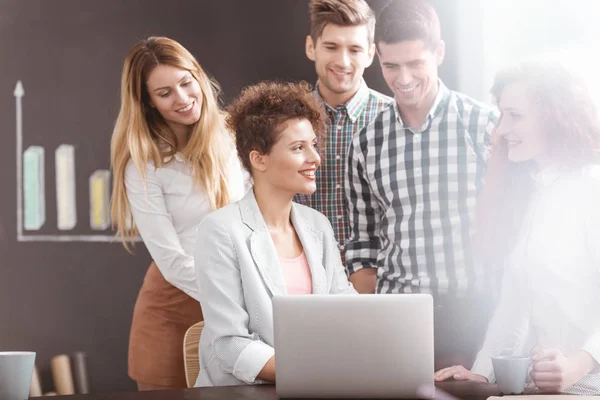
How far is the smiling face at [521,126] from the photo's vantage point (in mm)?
2174

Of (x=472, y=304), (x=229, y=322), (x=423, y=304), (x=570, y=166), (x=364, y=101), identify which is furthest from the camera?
(x=364, y=101)

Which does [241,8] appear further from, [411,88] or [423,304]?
[423,304]

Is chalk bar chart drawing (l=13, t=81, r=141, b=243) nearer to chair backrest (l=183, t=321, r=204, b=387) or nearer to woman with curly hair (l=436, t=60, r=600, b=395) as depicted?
chair backrest (l=183, t=321, r=204, b=387)

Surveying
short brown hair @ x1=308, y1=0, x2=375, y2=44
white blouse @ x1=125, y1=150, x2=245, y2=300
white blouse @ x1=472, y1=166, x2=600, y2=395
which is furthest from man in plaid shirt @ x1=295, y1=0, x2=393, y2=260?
white blouse @ x1=472, y1=166, x2=600, y2=395

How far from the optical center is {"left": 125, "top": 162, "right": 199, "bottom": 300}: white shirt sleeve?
8.15ft

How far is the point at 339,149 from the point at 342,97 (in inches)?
6.9

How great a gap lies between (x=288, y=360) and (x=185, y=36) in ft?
5.85

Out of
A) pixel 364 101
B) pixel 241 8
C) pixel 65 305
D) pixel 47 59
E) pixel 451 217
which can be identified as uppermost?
pixel 241 8

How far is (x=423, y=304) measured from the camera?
1375 millimetres

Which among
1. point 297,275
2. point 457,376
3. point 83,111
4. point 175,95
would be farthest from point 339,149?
point 457,376

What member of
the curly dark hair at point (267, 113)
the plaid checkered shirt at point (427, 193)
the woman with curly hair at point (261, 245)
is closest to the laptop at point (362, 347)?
the woman with curly hair at point (261, 245)

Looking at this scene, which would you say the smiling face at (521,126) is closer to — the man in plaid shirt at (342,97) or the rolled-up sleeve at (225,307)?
the man in plaid shirt at (342,97)

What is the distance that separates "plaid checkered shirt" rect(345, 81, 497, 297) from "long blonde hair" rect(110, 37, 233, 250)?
47 centimetres

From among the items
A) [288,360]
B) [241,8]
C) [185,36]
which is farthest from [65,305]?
[288,360]
